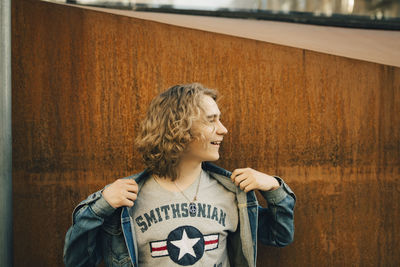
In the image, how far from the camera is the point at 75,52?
1.74 metres

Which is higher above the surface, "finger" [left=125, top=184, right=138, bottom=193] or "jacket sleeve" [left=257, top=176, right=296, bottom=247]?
"finger" [left=125, top=184, right=138, bottom=193]

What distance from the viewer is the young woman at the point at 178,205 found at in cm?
131

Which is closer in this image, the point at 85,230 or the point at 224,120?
the point at 85,230

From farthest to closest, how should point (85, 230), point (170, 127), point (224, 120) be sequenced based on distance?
point (224, 120) → point (170, 127) → point (85, 230)

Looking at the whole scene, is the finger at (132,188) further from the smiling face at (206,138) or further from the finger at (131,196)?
the smiling face at (206,138)

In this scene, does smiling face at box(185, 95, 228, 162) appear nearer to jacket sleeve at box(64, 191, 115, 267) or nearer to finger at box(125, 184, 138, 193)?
finger at box(125, 184, 138, 193)

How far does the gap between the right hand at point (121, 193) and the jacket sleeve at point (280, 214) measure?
0.68 meters

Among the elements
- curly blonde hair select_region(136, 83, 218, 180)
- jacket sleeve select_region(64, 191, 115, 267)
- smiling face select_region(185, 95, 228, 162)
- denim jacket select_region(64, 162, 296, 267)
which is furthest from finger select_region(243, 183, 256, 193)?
jacket sleeve select_region(64, 191, 115, 267)

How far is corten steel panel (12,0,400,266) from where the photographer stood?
1.72m

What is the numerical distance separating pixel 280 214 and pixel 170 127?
2.49 ft

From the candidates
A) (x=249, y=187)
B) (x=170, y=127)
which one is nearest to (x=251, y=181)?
(x=249, y=187)

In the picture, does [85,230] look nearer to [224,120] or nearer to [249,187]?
[249,187]

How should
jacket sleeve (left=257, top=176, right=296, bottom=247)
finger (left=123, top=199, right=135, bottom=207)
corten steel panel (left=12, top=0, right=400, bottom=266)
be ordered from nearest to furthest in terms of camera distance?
finger (left=123, top=199, right=135, bottom=207)
jacket sleeve (left=257, top=176, right=296, bottom=247)
corten steel panel (left=12, top=0, right=400, bottom=266)

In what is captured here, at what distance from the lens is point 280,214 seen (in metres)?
1.46
